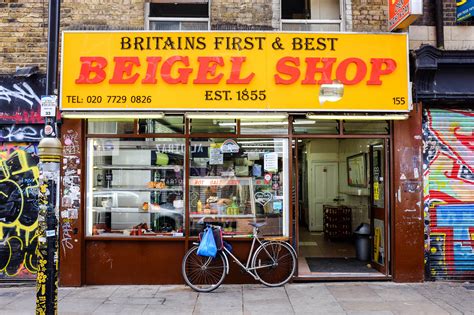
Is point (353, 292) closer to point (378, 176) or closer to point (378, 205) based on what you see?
point (378, 205)

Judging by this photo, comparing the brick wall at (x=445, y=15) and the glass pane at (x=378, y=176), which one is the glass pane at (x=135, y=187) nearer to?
the glass pane at (x=378, y=176)

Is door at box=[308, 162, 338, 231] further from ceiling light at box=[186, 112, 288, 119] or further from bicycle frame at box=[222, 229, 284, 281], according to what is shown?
ceiling light at box=[186, 112, 288, 119]

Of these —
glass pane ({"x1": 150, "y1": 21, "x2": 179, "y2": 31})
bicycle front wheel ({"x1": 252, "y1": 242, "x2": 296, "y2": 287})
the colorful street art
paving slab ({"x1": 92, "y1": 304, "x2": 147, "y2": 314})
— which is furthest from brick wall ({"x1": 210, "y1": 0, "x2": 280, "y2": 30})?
paving slab ({"x1": 92, "y1": 304, "x2": 147, "y2": 314})

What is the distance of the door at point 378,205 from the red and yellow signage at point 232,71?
53.0 inches

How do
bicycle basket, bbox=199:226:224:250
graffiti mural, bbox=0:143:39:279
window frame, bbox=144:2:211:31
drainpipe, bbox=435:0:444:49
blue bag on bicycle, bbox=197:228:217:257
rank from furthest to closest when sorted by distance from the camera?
→ window frame, bbox=144:2:211:31
drainpipe, bbox=435:0:444:49
graffiti mural, bbox=0:143:39:279
bicycle basket, bbox=199:226:224:250
blue bag on bicycle, bbox=197:228:217:257

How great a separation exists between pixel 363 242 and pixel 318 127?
2936mm

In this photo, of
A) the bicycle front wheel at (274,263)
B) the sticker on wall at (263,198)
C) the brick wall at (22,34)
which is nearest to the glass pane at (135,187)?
the sticker on wall at (263,198)

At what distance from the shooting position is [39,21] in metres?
8.44

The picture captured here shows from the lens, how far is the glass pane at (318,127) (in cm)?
853

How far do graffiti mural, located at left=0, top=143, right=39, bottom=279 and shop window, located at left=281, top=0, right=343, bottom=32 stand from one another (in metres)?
5.39

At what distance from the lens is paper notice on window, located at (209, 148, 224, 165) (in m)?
8.50

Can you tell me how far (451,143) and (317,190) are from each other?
700cm

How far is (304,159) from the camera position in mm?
16312

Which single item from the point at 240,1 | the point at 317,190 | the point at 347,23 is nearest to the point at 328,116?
the point at 347,23
